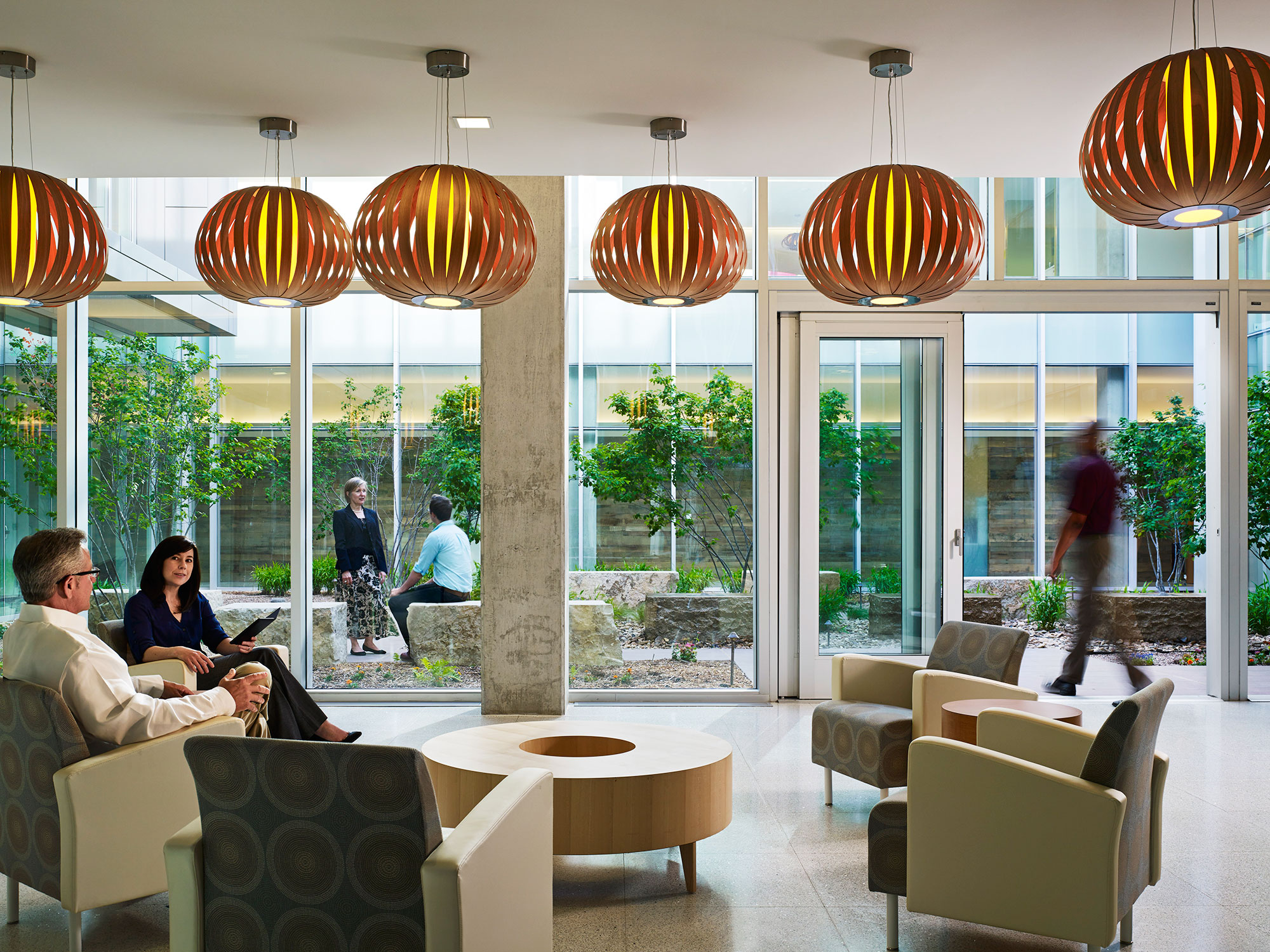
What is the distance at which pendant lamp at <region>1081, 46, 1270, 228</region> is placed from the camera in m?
Result: 2.38

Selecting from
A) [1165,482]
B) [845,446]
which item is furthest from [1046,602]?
[845,446]

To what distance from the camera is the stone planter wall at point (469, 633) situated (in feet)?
22.0

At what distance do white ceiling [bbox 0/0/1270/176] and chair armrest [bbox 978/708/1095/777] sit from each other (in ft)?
7.79

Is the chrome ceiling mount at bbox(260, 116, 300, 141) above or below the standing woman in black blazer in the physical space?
above

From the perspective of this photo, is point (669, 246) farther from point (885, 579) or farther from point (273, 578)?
point (273, 578)

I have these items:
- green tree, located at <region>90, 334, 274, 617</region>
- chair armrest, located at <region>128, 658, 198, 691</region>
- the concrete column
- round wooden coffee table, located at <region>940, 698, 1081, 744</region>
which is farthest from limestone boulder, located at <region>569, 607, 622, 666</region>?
round wooden coffee table, located at <region>940, 698, 1081, 744</region>

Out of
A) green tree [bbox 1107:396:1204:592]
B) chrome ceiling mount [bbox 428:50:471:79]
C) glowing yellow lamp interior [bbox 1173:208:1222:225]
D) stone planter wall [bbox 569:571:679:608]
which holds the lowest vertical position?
stone planter wall [bbox 569:571:679:608]

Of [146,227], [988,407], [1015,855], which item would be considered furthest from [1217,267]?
[146,227]

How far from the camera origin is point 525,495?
20.4 ft

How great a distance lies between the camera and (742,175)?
16.4 feet

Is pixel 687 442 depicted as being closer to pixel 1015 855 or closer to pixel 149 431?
pixel 149 431

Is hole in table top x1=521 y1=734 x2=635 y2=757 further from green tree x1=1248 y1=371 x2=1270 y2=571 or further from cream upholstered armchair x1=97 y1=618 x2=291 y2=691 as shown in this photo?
green tree x1=1248 y1=371 x2=1270 y2=571

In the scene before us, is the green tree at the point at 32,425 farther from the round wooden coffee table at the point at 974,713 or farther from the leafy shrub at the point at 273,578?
the round wooden coffee table at the point at 974,713

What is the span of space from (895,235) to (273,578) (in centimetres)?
510
